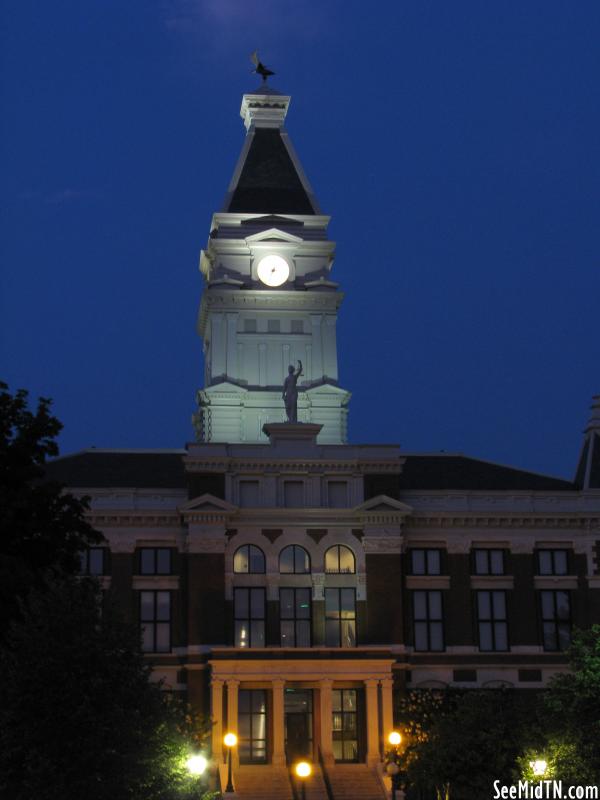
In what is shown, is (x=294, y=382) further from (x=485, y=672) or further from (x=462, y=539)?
(x=485, y=672)

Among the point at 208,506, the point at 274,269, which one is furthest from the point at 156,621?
the point at 274,269

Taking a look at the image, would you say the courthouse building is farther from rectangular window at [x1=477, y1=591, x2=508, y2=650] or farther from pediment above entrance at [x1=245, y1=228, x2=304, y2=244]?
pediment above entrance at [x1=245, y1=228, x2=304, y2=244]

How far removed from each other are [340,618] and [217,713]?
323 inches

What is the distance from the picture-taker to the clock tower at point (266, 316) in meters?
84.0

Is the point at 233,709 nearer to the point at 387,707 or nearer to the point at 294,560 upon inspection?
the point at 387,707

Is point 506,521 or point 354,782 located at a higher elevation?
point 506,521

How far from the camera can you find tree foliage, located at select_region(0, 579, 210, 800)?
41.5 metres

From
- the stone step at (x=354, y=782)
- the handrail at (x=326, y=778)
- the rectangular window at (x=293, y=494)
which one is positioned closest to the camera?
the handrail at (x=326, y=778)

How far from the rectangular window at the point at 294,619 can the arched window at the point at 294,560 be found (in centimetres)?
126

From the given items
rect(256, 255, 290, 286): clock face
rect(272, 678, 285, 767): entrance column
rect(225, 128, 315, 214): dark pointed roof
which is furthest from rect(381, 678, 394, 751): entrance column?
rect(225, 128, 315, 214): dark pointed roof

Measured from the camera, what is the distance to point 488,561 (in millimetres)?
74938

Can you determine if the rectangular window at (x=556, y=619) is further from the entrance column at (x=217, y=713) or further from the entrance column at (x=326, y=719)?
the entrance column at (x=217, y=713)

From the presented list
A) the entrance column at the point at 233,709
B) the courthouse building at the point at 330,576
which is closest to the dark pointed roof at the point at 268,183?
the courthouse building at the point at 330,576

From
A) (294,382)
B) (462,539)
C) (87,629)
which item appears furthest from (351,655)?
(87,629)
